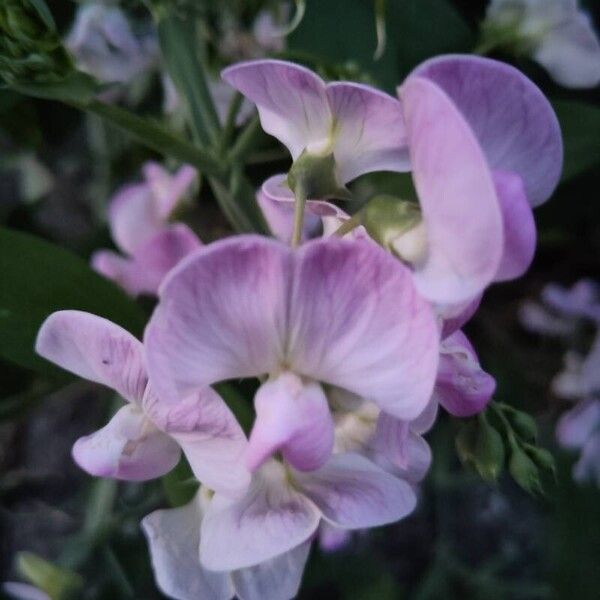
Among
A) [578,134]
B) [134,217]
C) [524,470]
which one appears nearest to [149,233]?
[134,217]

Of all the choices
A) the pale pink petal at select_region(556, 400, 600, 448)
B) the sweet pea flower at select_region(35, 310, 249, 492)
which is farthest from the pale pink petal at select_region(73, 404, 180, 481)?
the pale pink petal at select_region(556, 400, 600, 448)

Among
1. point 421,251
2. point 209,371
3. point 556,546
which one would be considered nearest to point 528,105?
point 421,251

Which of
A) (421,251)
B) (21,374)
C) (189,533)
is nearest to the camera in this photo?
(421,251)

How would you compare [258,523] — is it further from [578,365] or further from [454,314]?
[578,365]

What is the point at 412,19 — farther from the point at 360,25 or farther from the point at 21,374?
the point at 21,374

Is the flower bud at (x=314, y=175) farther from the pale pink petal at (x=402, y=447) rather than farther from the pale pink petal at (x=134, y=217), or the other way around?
the pale pink petal at (x=134, y=217)

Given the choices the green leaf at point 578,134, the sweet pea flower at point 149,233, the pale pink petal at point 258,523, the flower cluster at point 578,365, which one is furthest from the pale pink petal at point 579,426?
the pale pink petal at point 258,523

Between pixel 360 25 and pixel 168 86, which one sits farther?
pixel 168 86

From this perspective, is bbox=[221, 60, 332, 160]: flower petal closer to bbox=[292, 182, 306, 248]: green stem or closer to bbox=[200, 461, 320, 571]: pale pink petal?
bbox=[292, 182, 306, 248]: green stem
